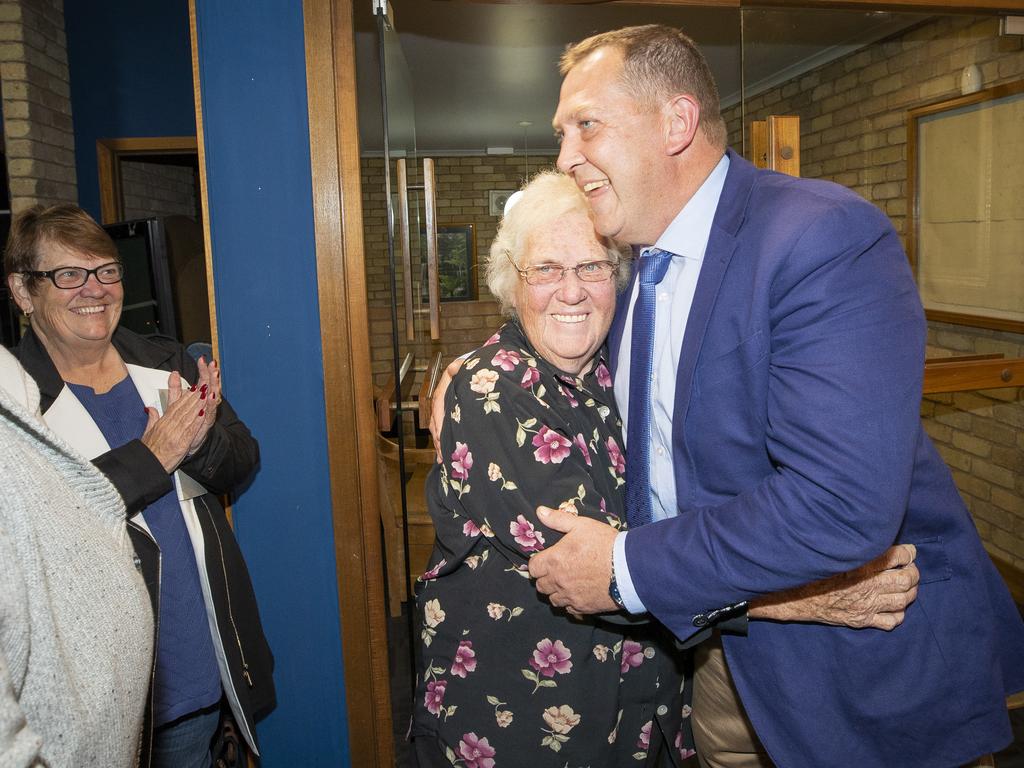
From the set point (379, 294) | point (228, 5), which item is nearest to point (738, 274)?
point (379, 294)

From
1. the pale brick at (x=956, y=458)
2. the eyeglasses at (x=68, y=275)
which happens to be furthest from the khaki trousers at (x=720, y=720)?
the pale brick at (x=956, y=458)

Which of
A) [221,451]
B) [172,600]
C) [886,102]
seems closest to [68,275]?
[221,451]

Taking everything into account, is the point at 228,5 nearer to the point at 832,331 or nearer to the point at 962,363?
the point at 832,331

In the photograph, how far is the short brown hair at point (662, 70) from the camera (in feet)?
4.06

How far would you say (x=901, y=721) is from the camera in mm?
1157

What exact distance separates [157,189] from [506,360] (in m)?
4.97

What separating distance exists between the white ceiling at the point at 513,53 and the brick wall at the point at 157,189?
2.00 m

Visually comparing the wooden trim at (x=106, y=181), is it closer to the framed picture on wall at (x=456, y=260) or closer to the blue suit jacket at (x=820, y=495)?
the framed picture on wall at (x=456, y=260)

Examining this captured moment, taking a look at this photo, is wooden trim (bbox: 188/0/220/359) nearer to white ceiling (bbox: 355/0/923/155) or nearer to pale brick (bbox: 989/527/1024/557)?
white ceiling (bbox: 355/0/923/155)

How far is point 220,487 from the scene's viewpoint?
5.98 ft

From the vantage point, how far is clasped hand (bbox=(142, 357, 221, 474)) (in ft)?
5.49

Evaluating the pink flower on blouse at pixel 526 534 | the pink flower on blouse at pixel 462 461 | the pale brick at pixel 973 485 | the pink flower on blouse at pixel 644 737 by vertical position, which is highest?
the pink flower on blouse at pixel 462 461

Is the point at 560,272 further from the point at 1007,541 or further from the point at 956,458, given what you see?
the point at 1007,541

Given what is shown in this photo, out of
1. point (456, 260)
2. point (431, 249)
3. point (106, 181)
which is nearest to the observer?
point (431, 249)
